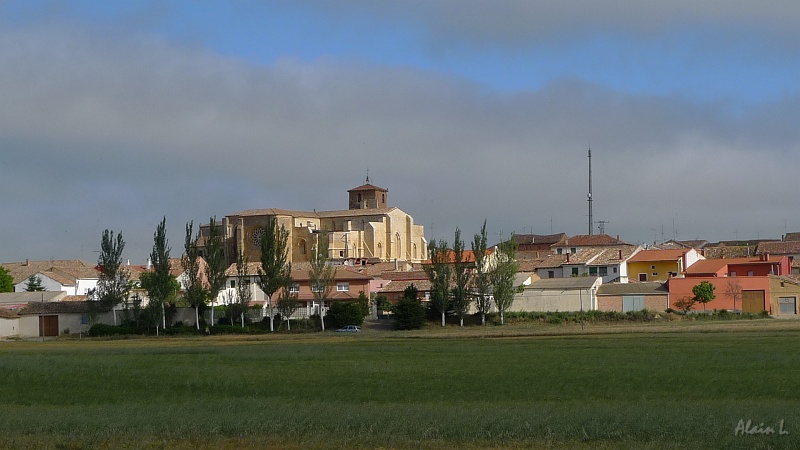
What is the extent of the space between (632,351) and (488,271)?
4314 cm

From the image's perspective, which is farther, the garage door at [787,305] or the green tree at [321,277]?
the green tree at [321,277]

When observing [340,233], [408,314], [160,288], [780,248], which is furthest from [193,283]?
[780,248]

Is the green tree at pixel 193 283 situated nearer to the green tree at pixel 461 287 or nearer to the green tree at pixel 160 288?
the green tree at pixel 160 288

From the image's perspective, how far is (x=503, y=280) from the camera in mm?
80125

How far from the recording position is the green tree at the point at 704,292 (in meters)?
78.5

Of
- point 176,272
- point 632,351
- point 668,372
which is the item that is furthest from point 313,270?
point 668,372

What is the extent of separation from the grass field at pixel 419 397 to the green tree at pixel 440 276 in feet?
114

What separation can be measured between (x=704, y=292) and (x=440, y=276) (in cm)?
1996

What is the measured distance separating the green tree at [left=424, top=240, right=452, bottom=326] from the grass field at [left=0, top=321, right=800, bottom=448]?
3466 centimetres

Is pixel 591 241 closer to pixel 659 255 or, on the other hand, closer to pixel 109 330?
pixel 659 255

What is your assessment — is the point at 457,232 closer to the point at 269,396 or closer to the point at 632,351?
the point at 632,351

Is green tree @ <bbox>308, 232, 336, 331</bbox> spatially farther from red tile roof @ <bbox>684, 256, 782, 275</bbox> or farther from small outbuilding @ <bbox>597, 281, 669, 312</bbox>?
red tile roof @ <bbox>684, 256, 782, 275</bbox>

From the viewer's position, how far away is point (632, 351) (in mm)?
39156

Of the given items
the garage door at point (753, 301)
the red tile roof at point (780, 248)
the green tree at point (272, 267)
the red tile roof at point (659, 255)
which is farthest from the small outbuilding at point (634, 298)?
the red tile roof at point (780, 248)
